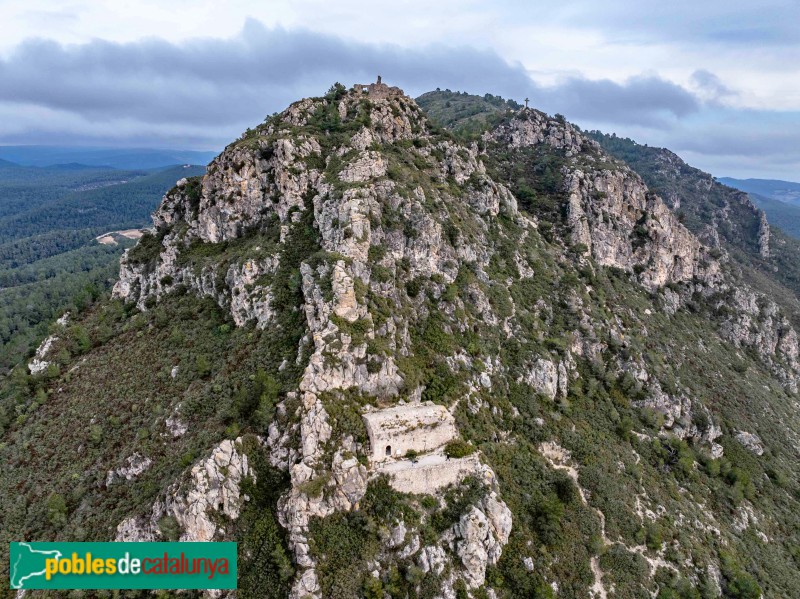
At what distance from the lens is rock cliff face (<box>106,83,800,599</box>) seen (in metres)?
42.0

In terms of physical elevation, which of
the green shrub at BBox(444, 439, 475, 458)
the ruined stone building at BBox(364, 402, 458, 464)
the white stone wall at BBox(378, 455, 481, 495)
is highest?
the ruined stone building at BBox(364, 402, 458, 464)

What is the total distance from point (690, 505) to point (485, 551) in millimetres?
41658

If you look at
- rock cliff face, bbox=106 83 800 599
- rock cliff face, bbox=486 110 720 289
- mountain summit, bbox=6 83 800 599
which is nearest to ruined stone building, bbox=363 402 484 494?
mountain summit, bbox=6 83 800 599

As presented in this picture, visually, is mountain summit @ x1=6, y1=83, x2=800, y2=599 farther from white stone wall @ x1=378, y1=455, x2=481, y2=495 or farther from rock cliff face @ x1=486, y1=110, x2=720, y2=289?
rock cliff face @ x1=486, y1=110, x2=720, y2=289

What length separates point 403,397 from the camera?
50938mm

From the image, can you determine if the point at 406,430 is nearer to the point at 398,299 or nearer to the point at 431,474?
the point at 431,474

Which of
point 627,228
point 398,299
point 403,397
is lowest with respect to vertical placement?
point 403,397

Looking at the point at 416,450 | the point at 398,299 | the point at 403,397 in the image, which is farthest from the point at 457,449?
the point at 398,299

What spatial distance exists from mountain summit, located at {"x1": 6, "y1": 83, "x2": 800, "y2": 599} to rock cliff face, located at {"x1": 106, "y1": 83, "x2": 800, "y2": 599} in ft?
1.15

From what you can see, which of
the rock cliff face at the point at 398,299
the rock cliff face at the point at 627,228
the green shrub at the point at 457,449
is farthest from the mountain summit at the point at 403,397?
the rock cliff face at the point at 627,228

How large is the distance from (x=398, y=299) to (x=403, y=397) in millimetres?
14757

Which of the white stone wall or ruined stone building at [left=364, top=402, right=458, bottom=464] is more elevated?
ruined stone building at [left=364, top=402, right=458, bottom=464]

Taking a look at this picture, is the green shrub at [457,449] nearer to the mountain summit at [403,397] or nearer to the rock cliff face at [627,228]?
the mountain summit at [403,397]

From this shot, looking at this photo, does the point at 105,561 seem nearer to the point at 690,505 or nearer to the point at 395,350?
the point at 395,350
